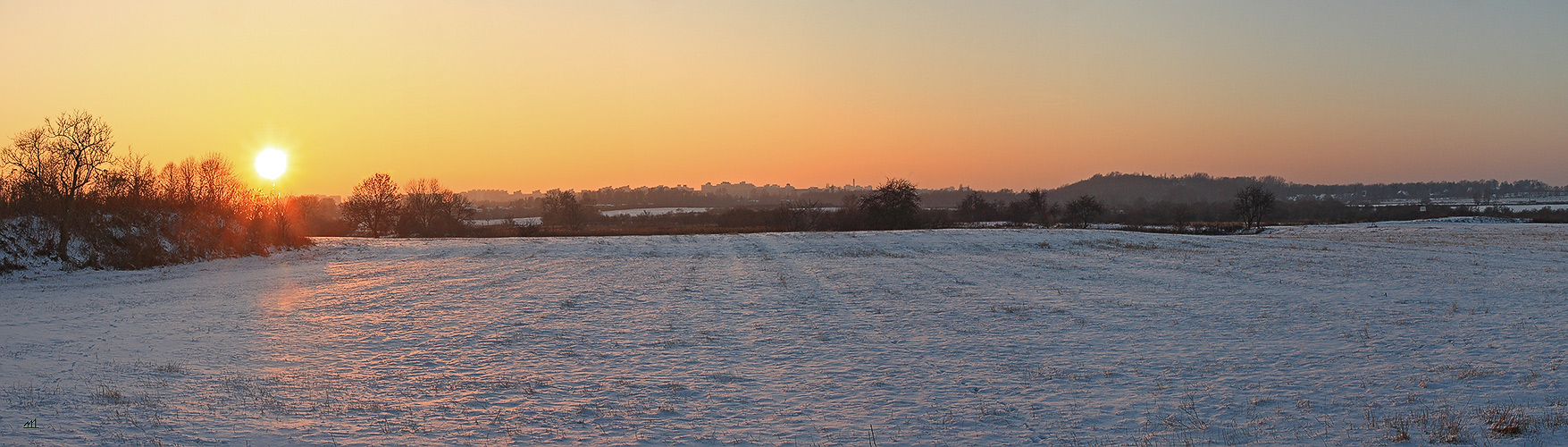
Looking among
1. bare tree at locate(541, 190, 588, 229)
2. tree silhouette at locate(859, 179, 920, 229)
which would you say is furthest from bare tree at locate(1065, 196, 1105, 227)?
bare tree at locate(541, 190, 588, 229)

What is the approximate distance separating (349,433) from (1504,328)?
690 inches

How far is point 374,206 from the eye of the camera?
239ft

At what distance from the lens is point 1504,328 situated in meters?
12.6

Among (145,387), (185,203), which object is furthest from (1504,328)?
(185,203)

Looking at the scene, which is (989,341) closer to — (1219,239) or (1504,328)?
(1504,328)

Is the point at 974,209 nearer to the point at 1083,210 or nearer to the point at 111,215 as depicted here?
the point at 1083,210

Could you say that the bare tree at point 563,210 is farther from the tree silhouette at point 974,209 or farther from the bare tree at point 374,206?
the tree silhouette at point 974,209

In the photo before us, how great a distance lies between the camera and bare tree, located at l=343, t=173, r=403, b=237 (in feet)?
238

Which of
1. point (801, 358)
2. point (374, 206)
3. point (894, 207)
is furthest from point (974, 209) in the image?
point (801, 358)

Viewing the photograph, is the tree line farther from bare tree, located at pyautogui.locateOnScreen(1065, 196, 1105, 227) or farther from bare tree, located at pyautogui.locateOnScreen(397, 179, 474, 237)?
bare tree, located at pyautogui.locateOnScreen(1065, 196, 1105, 227)

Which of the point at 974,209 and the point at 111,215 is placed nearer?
the point at 111,215

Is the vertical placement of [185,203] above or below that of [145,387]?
above

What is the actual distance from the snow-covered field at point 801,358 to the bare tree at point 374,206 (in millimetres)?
51357

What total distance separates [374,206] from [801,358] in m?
73.6
